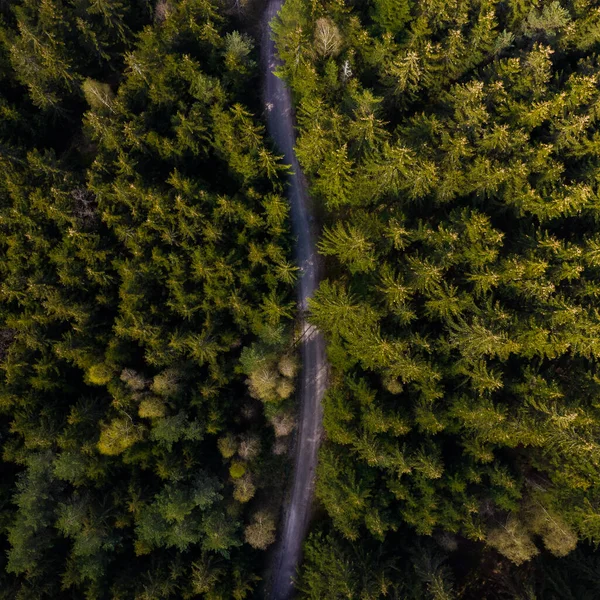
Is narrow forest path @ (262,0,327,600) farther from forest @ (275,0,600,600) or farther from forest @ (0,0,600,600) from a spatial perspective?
forest @ (275,0,600,600)

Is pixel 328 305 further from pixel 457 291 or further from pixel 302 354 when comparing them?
pixel 457 291

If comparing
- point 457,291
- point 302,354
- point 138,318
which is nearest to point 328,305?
point 302,354

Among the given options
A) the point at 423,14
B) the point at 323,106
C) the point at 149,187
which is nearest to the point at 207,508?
the point at 149,187

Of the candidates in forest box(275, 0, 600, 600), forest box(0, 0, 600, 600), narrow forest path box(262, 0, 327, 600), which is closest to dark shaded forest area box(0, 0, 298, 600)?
forest box(0, 0, 600, 600)

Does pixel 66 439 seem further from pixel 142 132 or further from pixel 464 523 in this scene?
pixel 464 523

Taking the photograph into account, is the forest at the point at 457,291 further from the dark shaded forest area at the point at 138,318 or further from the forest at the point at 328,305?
the dark shaded forest area at the point at 138,318

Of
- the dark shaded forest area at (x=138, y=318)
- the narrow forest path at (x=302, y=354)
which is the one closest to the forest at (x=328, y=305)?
the dark shaded forest area at (x=138, y=318)

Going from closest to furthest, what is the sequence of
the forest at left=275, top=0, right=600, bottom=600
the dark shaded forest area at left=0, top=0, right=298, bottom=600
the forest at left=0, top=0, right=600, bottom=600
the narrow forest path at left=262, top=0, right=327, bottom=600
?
the forest at left=275, top=0, right=600, bottom=600 → the forest at left=0, top=0, right=600, bottom=600 → the dark shaded forest area at left=0, top=0, right=298, bottom=600 → the narrow forest path at left=262, top=0, right=327, bottom=600
